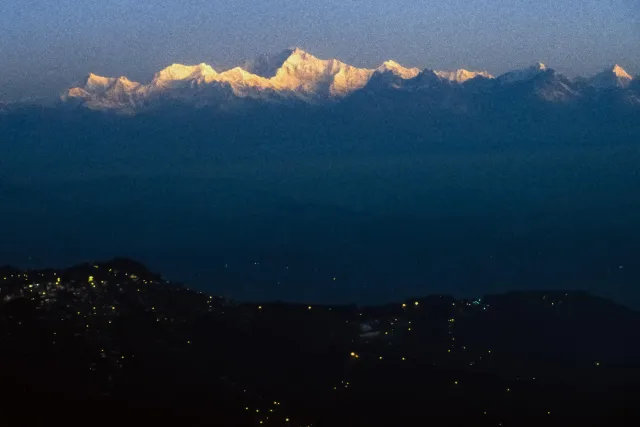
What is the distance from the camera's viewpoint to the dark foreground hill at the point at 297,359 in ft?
287

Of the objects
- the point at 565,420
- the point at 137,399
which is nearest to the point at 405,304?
the point at 565,420

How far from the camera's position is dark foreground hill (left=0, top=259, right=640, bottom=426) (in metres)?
87.4

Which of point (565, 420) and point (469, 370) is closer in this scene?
point (565, 420)

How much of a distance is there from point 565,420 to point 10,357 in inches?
2983

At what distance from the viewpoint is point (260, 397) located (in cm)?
9262

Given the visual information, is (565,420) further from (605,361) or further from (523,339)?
(523,339)

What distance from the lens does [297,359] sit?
109m

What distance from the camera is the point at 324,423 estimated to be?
86.4 metres

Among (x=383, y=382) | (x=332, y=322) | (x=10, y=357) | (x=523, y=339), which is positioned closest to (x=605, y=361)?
(x=523, y=339)

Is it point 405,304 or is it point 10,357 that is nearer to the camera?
point 10,357

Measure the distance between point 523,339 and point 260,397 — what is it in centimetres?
5628

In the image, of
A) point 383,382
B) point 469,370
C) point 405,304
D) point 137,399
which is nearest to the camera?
point 137,399

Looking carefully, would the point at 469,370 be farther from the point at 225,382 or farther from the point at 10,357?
the point at 10,357

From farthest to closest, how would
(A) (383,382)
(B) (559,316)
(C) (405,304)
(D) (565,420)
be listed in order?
(C) (405,304), (B) (559,316), (A) (383,382), (D) (565,420)
